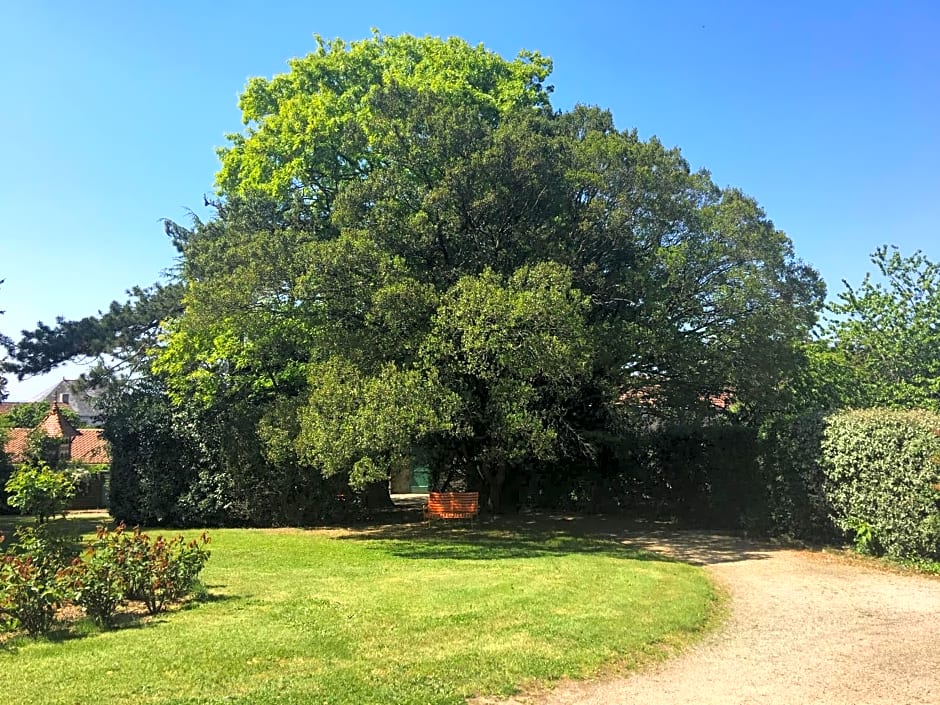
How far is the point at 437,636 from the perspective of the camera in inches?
266

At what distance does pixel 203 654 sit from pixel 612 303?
12.9 metres

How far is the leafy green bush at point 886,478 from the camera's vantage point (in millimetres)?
11555

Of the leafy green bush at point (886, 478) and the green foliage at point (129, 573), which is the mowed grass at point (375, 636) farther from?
the leafy green bush at point (886, 478)

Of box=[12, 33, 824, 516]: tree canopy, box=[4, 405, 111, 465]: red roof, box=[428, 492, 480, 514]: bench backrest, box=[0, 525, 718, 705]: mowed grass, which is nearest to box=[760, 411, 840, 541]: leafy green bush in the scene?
box=[12, 33, 824, 516]: tree canopy

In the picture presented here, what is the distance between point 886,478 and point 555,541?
6.23 m

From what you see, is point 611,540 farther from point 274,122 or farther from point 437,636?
point 274,122

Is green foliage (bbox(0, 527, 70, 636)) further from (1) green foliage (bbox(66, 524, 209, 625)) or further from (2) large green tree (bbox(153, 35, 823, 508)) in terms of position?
(2) large green tree (bbox(153, 35, 823, 508))

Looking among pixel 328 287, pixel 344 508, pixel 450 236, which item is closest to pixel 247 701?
pixel 328 287

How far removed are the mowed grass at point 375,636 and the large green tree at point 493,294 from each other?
11.6 ft

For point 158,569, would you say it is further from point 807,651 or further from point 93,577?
point 807,651

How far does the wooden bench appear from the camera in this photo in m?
17.7

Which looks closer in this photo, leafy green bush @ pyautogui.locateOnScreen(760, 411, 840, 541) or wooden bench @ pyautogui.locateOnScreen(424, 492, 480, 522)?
leafy green bush @ pyautogui.locateOnScreen(760, 411, 840, 541)

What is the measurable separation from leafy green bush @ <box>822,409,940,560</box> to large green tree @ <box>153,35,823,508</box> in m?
3.20

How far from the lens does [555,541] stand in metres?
15.0
